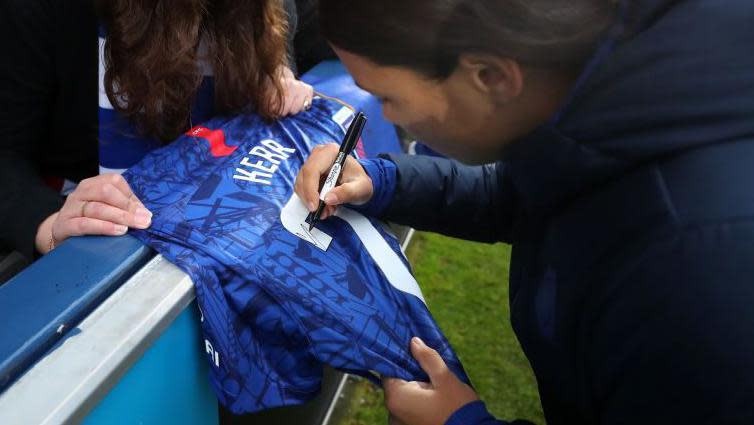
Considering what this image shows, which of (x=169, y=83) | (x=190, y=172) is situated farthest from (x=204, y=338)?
(x=169, y=83)

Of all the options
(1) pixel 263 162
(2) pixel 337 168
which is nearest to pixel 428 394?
(2) pixel 337 168

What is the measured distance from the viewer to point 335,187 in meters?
1.05

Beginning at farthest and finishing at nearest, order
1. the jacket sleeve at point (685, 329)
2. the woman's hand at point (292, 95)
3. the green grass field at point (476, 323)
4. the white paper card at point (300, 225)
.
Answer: the green grass field at point (476, 323)
the woman's hand at point (292, 95)
the white paper card at point (300, 225)
the jacket sleeve at point (685, 329)

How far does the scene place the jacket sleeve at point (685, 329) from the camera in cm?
53

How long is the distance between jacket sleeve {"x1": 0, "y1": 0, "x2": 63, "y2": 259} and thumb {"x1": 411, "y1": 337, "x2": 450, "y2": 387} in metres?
0.67

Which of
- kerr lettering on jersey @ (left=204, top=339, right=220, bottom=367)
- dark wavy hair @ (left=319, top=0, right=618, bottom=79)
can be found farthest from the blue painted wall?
dark wavy hair @ (left=319, top=0, right=618, bottom=79)

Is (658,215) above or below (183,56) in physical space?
above

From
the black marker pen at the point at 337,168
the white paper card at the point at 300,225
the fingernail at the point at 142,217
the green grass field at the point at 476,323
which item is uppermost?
the fingernail at the point at 142,217

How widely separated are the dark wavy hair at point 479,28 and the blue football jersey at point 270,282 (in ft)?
1.29

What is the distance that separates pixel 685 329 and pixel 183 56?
94cm

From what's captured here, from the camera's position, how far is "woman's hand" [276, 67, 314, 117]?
1.32 metres

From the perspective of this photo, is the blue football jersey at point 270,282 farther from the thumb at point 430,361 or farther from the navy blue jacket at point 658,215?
the navy blue jacket at point 658,215

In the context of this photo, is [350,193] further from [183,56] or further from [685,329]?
[685,329]

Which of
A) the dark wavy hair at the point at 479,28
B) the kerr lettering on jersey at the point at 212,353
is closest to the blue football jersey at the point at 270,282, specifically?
the kerr lettering on jersey at the point at 212,353
